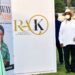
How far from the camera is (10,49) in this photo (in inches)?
387

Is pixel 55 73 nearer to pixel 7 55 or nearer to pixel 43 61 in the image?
pixel 43 61

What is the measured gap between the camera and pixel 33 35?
13.9 m

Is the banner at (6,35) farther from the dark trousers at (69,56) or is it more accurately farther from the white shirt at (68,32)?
the dark trousers at (69,56)

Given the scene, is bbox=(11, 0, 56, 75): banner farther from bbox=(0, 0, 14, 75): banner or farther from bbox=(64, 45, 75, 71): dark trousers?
bbox=(0, 0, 14, 75): banner

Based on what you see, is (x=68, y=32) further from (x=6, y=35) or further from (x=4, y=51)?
(x=4, y=51)

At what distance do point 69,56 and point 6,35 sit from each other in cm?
607

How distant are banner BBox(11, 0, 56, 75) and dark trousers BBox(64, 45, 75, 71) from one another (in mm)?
989

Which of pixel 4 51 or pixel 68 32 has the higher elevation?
pixel 68 32

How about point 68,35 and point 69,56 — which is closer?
point 68,35

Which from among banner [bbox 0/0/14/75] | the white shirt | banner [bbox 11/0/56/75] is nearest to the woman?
banner [bbox 0/0/14/75]

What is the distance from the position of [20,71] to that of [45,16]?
179 cm

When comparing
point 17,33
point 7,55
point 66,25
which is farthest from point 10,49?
point 66,25

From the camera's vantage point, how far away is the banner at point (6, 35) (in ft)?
31.4

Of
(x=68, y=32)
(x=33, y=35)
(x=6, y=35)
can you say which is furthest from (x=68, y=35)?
(x=6, y=35)
